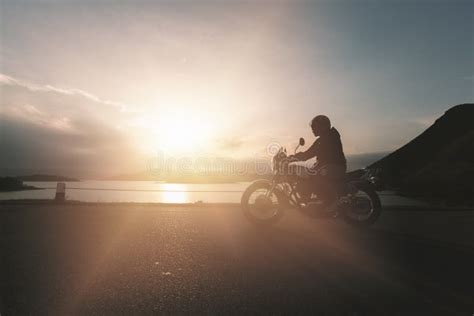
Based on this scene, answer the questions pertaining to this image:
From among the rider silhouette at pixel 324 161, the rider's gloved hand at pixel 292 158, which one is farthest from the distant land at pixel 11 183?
the rider silhouette at pixel 324 161

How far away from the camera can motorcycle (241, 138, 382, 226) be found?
6945 millimetres

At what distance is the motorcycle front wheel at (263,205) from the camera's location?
723 cm

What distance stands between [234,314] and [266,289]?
2.14 feet

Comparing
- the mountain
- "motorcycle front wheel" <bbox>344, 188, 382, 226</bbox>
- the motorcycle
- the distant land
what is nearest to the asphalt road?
"motorcycle front wheel" <bbox>344, 188, 382, 226</bbox>

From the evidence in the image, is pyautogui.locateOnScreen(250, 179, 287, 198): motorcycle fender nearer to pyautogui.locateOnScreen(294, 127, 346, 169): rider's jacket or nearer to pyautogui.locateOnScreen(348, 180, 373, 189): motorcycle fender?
pyautogui.locateOnScreen(294, 127, 346, 169): rider's jacket

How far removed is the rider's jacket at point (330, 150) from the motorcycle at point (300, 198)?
0.41 meters

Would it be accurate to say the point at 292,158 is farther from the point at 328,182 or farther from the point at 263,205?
the point at 263,205

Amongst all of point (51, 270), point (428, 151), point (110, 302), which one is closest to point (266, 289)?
point (110, 302)

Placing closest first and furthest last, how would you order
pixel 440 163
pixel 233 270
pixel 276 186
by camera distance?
pixel 233 270, pixel 276 186, pixel 440 163

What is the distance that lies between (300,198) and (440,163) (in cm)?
6582

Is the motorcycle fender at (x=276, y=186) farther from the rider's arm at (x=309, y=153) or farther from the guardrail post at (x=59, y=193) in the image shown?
the guardrail post at (x=59, y=193)

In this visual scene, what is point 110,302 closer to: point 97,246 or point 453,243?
point 97,246

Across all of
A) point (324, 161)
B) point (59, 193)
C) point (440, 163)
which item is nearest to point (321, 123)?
point (324, 161)

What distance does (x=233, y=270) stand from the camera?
3812mm
